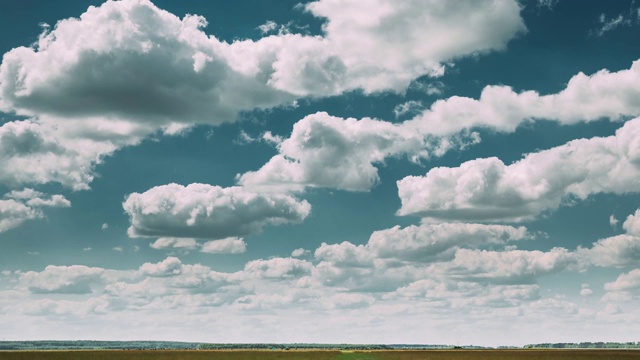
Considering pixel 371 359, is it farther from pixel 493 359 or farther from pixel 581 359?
pixel 581 359

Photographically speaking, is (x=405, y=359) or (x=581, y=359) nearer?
(x=581, y=359)

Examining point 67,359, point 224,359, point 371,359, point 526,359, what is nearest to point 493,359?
point 526,359

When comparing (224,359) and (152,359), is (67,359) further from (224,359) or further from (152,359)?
(224,359)

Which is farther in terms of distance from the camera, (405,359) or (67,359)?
(405,359)

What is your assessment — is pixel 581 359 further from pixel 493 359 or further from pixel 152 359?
pixel 152 359

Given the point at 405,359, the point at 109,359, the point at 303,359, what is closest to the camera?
the point at 109,359

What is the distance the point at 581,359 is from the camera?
563ft

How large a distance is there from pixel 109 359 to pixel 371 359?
73066 millimetres

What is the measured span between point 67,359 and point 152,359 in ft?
61.8

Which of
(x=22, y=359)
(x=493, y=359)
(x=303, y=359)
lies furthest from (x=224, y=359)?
(x=493, y=359)

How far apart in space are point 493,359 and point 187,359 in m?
75.2

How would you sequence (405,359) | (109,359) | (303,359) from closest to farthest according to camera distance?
1. (109,359)
2. (303,359)
3. (405,359)

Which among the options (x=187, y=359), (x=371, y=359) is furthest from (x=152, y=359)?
(x=371, y=359)

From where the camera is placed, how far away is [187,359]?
16488 cm
